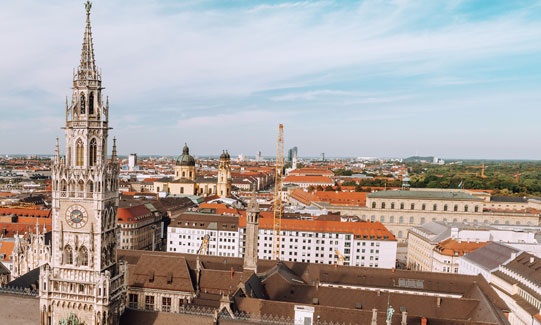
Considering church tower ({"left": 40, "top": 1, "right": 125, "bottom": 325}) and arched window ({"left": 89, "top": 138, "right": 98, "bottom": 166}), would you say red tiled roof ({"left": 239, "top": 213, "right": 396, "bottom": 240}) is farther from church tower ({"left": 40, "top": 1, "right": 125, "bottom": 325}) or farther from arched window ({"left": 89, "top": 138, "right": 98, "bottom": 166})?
arched window ({"left": 89, "top": 138, "right": 98, "bottom": 166})

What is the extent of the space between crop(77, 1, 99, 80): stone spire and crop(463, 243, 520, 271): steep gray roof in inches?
2697

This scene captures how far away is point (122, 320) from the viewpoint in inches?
1484

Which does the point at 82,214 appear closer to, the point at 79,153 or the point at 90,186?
the point at 90,186

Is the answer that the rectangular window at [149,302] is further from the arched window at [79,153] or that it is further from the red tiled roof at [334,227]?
the red tiled roof at [334,227]

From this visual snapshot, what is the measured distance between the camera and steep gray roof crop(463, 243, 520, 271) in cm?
6957

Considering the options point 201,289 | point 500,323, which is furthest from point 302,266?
point 500,323

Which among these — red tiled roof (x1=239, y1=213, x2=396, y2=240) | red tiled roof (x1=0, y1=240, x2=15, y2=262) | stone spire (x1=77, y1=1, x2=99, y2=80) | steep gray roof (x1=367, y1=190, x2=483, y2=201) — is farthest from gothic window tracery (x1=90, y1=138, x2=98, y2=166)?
steep gray roof (x1=367, y1=190, x2=483, y2=201)

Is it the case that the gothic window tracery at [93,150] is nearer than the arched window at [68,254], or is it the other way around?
the gothic window tracery at [93,150]

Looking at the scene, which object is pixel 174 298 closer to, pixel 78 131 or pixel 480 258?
pixel 78 131

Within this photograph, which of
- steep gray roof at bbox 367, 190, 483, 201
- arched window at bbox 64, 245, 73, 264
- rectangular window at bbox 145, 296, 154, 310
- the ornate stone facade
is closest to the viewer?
arched window at bbox 64, 245, 73, 264

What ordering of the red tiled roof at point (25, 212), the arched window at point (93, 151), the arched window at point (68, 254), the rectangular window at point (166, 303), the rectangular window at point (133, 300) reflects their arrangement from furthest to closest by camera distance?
1. the red tiled roof at point (25, 212)
2. the rectangular window at point (133, 300)
3. the rectangular window at point (166, 303)
4. the arched window at point (68, 254)
5. the arched window at point (93, 151)

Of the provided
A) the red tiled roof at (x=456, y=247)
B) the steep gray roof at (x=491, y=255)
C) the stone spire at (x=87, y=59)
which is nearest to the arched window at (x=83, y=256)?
the stone spire at (x=87, y=59)

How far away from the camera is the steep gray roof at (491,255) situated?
228 ft

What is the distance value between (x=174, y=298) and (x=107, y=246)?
65.2ft
